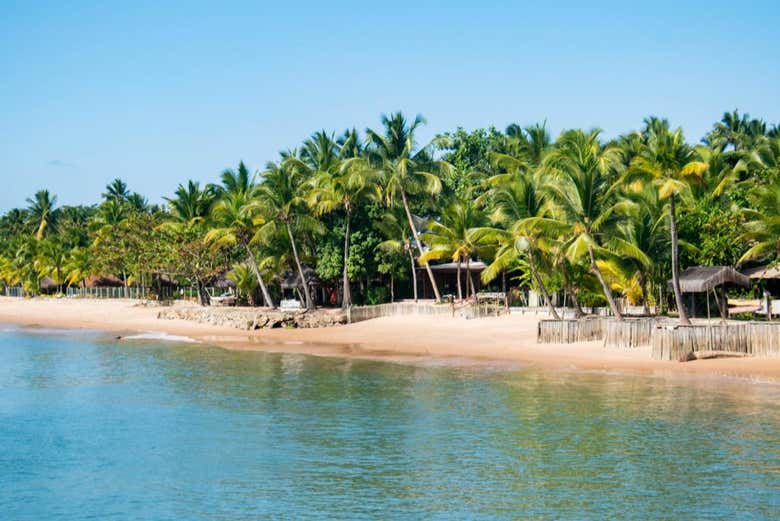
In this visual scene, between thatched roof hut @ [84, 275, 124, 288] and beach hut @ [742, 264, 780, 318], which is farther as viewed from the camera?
thatched roof hut @ [84, 275, 124, 288]

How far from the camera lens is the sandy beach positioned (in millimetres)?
25797

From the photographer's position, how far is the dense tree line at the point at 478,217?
102 ft

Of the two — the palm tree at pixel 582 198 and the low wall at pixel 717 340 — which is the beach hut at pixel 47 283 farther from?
the low wall at pixel 717 340

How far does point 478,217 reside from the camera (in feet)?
146

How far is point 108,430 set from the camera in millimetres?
20641

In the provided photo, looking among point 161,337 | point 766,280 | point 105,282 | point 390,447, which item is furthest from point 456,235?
point 105,282

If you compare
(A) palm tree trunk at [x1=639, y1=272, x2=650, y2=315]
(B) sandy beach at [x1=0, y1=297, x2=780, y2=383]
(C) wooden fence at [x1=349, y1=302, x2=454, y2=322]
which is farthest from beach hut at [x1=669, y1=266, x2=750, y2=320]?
(C) wooden fence at [x1=349, y1=302, x2=454, y2=322]

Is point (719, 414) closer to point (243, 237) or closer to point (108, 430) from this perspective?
point (108, 430)

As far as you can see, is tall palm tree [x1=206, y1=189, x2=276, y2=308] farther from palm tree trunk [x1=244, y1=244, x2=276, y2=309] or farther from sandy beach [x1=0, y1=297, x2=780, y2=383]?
sandy beach [x1=0, y1=297, x2=780, y2=383]

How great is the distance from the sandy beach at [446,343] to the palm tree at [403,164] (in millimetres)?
6864

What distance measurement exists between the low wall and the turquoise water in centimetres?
173

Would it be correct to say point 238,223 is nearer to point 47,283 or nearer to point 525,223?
point 525,223

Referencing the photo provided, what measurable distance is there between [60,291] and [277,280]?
121 ft

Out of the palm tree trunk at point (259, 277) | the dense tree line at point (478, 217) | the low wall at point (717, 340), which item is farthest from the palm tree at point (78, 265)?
the low wall at point (717, 340)
